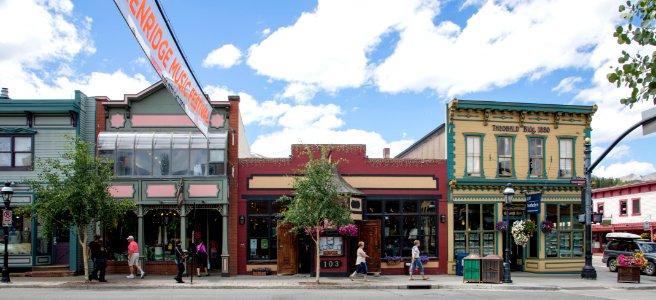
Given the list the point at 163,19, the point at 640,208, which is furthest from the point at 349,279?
the point at 640,208

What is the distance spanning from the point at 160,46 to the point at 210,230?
17689 millimetres

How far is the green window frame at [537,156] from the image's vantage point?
26.6 m

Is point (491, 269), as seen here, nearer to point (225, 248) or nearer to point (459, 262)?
point (459, 262)

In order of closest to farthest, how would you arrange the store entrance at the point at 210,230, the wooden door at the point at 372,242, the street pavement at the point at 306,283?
the street pavement at the point at 306,283, the wooden door at the point at 372,242, the store entrance at the point at 210,230

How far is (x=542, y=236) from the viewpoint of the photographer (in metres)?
26.4

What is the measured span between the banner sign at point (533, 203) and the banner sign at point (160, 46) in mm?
16766

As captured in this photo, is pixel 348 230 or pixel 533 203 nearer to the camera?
pixel 348 230

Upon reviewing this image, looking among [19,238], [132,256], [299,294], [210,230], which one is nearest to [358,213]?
[299,294]

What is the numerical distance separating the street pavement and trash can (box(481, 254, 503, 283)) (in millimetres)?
401

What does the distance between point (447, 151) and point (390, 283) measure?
23.2 ft

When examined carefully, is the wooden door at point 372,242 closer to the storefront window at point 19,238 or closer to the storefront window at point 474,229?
the storefront window at point 474,229

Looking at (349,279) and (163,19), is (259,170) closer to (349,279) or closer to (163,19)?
(349,279)

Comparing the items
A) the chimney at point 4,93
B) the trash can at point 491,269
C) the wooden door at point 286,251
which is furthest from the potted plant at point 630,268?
the chimney at point 4,93

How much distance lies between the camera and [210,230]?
85.6 feet
